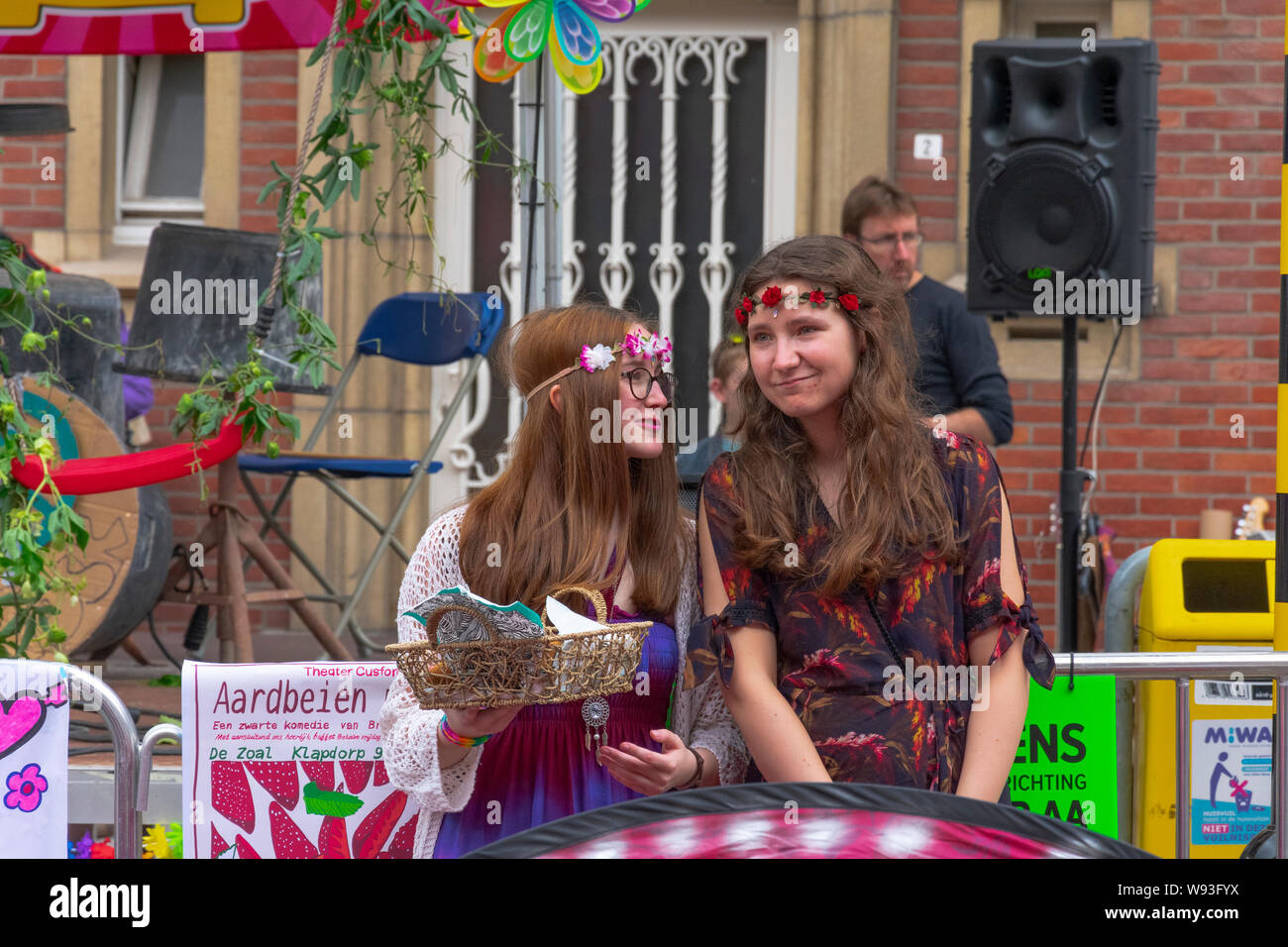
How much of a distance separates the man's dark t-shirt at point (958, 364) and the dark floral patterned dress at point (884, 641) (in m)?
2.21

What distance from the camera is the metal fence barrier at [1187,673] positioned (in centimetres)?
251

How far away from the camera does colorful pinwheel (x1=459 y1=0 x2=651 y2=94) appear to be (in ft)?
10.6

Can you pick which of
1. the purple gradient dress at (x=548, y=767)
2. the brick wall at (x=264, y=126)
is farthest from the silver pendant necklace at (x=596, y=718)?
the brick wall at (x=264, y=126)

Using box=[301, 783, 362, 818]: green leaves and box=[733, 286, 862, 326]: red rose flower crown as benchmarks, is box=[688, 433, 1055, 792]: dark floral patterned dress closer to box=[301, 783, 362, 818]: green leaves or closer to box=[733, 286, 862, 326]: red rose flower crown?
box=[733, 286, 862, 326]: red rose flower crown

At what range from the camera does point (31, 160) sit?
6387 millimetres

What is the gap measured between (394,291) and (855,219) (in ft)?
7.92

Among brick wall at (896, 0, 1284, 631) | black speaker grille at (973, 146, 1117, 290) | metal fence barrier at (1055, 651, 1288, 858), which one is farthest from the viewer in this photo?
brick wall at (896, 0, 1284, 631)

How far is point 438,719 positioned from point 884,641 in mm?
687

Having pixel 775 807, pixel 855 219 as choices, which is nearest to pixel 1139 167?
pixel 855 219

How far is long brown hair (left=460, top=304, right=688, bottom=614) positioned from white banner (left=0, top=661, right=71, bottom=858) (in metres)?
0.71

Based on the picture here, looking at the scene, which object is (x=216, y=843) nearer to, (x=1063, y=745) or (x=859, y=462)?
(x=859, y=462)

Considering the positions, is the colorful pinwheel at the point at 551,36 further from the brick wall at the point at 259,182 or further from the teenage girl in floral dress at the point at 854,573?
the brick wall at the point at 259,182

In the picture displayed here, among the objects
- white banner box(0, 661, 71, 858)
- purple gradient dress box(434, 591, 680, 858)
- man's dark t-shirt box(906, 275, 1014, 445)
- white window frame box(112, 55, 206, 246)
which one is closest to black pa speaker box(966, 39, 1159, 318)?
man's dark t-shirt box(906, 275, 1014, 445)
